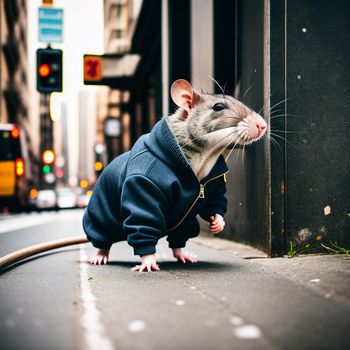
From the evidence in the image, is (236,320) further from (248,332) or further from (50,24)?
(50,24)

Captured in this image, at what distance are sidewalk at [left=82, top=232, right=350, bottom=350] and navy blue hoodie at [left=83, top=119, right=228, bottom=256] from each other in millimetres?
267

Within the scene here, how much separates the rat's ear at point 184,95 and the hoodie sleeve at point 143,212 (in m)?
0.63

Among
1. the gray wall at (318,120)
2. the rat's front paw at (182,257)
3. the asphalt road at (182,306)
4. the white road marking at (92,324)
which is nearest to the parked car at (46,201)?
the rat's front paw at (182,257)

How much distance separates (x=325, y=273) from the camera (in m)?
3.07

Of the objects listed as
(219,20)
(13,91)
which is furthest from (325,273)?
(13,91)

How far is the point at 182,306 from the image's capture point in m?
2.34

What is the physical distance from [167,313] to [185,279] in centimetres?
89

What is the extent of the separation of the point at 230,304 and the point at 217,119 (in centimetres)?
143

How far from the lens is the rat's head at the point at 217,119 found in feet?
10.9

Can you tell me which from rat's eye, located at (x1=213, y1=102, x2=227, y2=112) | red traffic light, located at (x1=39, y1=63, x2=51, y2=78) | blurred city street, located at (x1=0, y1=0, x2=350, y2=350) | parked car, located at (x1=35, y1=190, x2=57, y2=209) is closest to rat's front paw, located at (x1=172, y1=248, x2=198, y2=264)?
blurred city street, located at (x1=0, y1=0, x2=350, y2=350)

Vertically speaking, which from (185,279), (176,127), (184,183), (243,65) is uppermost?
(243,65)

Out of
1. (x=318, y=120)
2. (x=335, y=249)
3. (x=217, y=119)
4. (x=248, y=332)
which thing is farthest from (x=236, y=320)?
(x=318, y=120)

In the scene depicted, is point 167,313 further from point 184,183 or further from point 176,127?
point 176,127

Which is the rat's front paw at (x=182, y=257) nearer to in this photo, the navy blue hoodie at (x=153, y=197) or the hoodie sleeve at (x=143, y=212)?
the navy blue hoodie at (x=153, y=197)
